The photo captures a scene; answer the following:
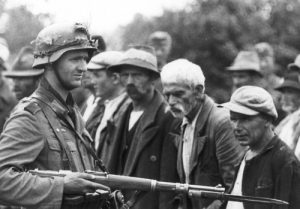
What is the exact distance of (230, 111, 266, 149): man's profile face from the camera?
7.23m

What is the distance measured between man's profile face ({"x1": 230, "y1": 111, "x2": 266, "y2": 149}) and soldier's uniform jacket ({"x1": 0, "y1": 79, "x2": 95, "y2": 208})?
1720 mm

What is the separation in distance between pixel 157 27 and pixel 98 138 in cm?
1092

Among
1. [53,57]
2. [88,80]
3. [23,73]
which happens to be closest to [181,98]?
[53,57]

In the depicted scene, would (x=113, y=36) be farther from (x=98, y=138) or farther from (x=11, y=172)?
(x=11, y=172)

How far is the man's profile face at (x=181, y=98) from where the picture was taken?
8.34 m

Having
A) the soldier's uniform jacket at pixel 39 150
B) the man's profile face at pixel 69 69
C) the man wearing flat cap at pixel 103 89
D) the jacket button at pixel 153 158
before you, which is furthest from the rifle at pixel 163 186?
the man wearing flat cap at pixel 103 89

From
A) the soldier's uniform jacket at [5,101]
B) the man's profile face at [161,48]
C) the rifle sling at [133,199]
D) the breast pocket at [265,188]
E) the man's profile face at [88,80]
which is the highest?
the man's profile face at [161,48]

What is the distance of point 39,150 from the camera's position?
5.96 meters

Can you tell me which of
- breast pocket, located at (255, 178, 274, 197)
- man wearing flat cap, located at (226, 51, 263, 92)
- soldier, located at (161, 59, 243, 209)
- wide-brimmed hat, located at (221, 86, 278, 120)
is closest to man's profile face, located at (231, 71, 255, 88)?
man wearing flat cap, located at (226, 51, 263, 92)

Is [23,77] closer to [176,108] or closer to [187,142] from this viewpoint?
[176,108]

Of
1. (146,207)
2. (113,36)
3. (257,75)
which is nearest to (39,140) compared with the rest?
(146,207)

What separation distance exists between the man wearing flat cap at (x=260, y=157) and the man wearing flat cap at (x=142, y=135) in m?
1.40

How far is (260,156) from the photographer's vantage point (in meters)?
7.09

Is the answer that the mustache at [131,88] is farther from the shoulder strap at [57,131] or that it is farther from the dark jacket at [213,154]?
the shoulder strap at [57,131]
